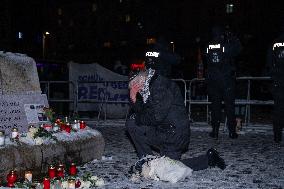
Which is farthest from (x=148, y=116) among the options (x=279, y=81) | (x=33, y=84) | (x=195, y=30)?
(x=195, y=30)

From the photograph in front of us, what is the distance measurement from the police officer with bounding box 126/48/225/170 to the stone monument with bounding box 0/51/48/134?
1513mm

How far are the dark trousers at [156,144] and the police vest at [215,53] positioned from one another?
3.87 metres

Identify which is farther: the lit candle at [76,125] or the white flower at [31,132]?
the lit candle at [76,125]

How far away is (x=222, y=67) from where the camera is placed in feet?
34.0

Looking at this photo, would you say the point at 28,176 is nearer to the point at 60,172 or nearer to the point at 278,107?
the point at 60,172

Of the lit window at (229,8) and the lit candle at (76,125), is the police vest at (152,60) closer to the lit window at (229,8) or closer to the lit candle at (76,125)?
the lit candle at (76,125)

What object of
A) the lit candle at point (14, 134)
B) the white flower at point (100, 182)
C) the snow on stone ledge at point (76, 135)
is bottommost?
the white flower at point (100, 182)

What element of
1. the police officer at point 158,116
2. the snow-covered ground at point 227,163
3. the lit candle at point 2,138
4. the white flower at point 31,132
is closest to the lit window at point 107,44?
the snow-covered ground at point 227,163

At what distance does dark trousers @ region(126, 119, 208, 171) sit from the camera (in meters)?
6.59

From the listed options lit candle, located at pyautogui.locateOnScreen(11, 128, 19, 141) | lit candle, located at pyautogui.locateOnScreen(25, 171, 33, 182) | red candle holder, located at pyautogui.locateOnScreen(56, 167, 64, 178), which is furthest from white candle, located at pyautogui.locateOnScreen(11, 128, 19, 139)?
red candle holder, located at pyautogui.locateOnScreen(56, 167, 64, 178)

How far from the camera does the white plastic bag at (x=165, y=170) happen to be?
6047 millimetres

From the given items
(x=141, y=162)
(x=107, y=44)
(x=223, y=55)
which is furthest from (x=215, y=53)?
(x=107, y=44)

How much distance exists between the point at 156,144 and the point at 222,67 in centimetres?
414

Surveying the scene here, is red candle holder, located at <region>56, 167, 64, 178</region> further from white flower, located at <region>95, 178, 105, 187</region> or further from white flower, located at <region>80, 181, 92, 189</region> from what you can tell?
white flower, located at <region>95, 178, 105, 187</region>
